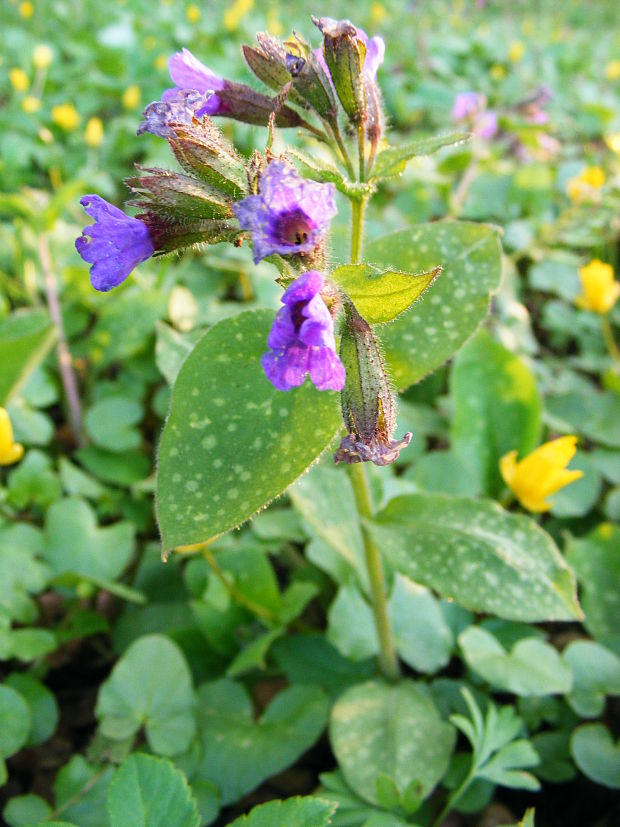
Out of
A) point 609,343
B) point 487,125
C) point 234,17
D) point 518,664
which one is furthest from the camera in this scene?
point 234,17

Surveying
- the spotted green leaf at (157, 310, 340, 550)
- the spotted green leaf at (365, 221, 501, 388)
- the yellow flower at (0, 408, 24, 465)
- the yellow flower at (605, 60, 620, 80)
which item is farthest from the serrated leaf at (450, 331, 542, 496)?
the yellow flower at (605, 60, 620, 80)

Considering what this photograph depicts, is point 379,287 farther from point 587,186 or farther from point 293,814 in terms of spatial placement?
point 587,186

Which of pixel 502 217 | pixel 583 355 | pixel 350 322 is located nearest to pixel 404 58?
pixel 502 217

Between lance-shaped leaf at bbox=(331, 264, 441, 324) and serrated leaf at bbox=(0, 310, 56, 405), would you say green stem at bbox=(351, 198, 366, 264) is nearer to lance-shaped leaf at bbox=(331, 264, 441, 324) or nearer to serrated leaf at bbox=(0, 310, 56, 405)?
lance-shaped leaf at bbox=(331, 264, 441, 324)

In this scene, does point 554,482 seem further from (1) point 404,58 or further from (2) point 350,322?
(1) point 404,58

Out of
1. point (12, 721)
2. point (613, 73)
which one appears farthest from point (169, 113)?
point (613, 73)

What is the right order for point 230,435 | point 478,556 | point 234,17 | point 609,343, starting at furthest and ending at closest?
1. point 234,17
2. point 609,343
3. point 478,556
4. point 230,435
